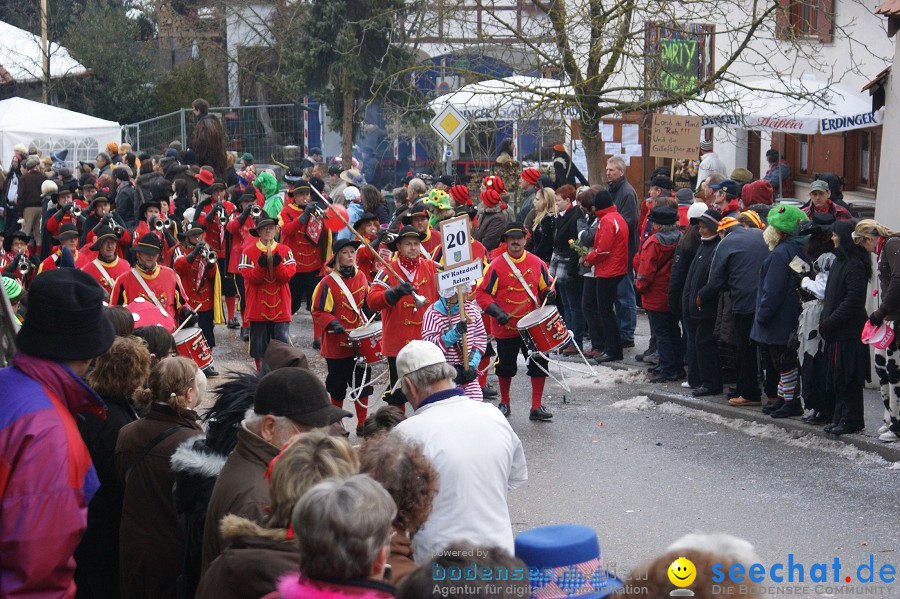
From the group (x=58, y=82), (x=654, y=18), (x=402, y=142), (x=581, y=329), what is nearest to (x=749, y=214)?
(x=581, y=329)

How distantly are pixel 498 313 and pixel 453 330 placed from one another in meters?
1.07

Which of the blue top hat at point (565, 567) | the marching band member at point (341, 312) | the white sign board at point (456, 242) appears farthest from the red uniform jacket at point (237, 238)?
the blue top hat at point (565, 567)

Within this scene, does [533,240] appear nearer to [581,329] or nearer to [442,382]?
[581,329]

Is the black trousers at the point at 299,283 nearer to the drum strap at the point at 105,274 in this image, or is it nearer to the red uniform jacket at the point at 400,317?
the drum strap at the point at 105,274

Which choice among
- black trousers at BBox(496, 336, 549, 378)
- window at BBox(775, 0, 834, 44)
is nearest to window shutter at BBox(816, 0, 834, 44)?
window at BBox(775, 0, 834, 44)

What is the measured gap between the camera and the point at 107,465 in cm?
509

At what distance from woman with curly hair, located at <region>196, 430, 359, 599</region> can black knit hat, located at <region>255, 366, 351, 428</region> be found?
586mm

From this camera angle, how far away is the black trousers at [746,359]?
34.8 ft

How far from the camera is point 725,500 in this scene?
26.8 feet

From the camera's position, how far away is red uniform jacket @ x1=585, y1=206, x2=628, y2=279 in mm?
12977

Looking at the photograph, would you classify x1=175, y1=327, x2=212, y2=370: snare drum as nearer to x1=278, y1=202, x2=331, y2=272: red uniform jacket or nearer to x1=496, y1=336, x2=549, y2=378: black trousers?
x1=496, y1=336, x2=549, y2=378: black trousers

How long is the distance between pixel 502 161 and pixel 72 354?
13.6 meters

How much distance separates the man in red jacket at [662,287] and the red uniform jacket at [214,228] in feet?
19.3

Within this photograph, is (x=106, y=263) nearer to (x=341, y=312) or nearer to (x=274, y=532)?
(x=341, y=312)
